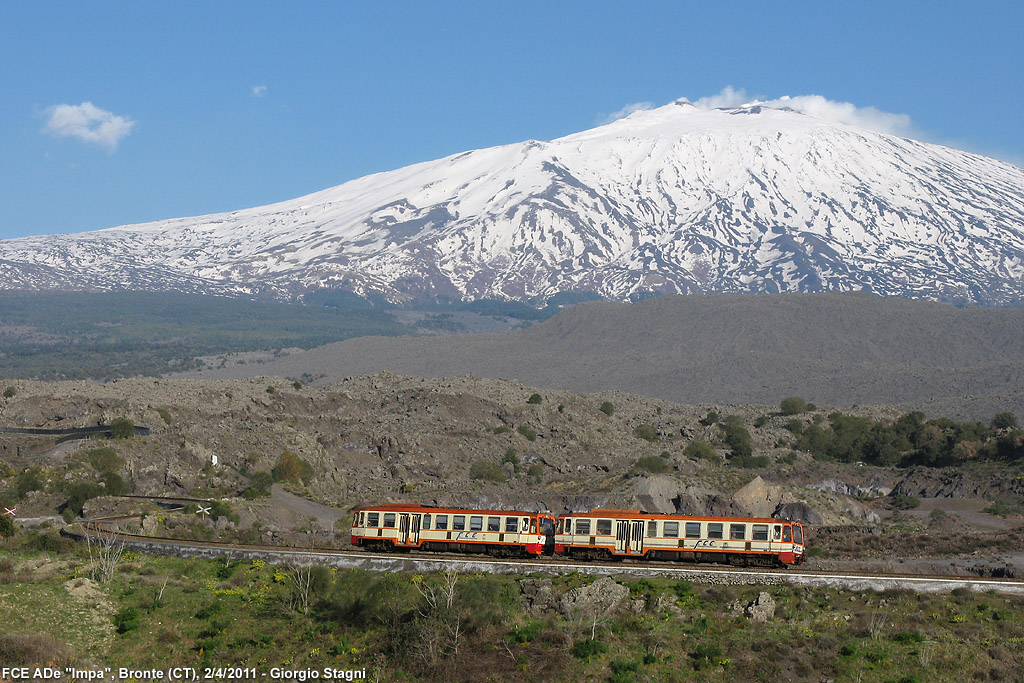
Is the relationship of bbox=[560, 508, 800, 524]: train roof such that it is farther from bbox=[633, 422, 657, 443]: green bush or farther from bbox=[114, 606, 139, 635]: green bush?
bbox=[633, 422, 657, 443]: green bush

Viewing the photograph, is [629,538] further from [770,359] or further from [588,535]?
[770,359]

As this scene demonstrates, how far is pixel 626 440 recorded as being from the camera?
275ft

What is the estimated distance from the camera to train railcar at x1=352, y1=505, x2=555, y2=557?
3641 cm

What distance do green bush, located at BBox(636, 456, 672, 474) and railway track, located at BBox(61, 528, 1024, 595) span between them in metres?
33.7

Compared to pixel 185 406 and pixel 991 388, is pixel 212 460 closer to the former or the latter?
pixel 185 406

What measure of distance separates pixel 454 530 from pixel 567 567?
5544 millimetres

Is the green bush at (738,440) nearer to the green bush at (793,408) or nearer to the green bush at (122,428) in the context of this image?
the green bush at (793,408)

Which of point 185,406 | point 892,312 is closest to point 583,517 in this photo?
point 185,406

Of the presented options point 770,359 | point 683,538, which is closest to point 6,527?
point 683,538

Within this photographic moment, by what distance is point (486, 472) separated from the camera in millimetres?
67500

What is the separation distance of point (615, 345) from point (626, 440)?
4141 inches

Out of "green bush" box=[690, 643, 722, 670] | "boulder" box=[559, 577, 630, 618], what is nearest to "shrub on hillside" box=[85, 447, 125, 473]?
"boulder" box=[559, 577, 630, 618]

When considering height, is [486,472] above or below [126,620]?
above

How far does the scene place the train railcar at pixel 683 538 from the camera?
114ft
